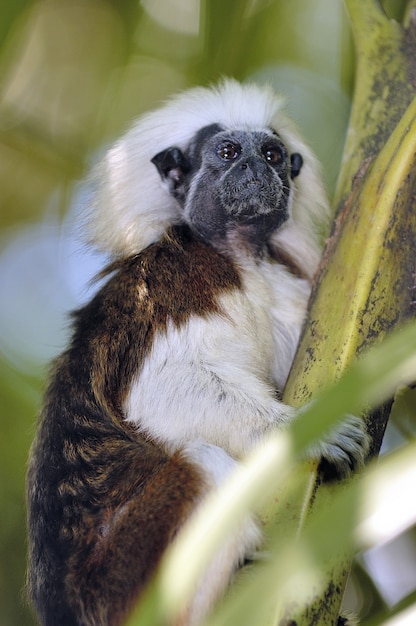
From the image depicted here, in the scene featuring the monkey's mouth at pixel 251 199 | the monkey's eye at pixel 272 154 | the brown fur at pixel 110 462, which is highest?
the monkey's eye at pixel 272 154

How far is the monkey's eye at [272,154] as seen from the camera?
3484 millimetres

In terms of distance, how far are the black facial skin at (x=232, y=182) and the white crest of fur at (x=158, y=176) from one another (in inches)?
3.4

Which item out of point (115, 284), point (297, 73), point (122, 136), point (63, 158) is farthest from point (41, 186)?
point (115, 284)

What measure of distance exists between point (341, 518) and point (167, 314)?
199 centimetres

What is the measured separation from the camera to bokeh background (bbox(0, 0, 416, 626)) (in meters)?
4.10

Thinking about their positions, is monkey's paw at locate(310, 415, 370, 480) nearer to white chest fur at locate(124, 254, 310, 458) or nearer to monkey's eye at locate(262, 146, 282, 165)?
white chest fur at locate(124, 254, 310, 458)

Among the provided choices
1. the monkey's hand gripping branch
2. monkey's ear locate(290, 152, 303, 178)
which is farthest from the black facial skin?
the monkey's hand gripping branch

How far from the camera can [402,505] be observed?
96 cm

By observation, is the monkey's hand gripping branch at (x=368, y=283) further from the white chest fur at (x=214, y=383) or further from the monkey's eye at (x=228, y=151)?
the monkey's eye at (x=228, y=151)

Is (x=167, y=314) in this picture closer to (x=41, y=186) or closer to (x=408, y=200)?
(x=408, y=200)

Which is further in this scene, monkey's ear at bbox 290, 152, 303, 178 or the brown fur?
monkey's ear at bbox 290, 152, 303, 178

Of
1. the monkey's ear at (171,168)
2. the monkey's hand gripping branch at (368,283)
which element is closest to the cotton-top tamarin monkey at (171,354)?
the monkey's ear at (171,168)

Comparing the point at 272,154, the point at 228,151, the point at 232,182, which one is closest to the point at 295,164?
the point at 272,154

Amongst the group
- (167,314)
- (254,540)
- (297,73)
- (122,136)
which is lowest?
(254,540)
